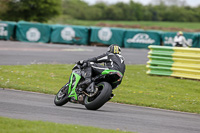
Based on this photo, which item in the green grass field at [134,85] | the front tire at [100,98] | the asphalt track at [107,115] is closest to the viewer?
the asphalt track at [107,115]

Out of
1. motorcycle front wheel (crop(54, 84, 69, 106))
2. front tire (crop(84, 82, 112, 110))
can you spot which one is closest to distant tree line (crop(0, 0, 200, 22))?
motorcycle front wheel (crop(54, 84, 69, 106))

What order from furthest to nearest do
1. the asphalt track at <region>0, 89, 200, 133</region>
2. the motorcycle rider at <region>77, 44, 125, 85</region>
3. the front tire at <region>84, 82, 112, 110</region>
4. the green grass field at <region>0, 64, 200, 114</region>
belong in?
the green grass field at <region>0, 64, 200, 114</region> → the motorcycle rider at <region>77, 44, 125, 85</region> → the front tire at <region>84, 82, 112, 110</region> → the asphalt track at <region>0, 89, 200, 133</region>

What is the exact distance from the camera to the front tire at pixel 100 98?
7895mm

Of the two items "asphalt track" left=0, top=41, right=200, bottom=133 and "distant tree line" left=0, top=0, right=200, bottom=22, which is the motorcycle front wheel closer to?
"asphalt track" left=0, top=41, right=200, bottom=133

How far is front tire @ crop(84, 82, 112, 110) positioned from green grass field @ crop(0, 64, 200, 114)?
2.51m

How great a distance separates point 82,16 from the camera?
97.9 meters

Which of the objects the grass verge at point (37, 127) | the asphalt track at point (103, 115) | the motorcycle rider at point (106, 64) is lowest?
the asphalt track at point (103, 115)

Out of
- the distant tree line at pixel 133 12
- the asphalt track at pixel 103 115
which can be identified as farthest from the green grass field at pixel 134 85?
the distant tree line at pixel 133 12

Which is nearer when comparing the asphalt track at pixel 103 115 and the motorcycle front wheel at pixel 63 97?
the asphalt track at pixel 103 115

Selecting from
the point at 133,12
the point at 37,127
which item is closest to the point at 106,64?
the point at 37,127

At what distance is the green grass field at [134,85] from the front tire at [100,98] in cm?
251

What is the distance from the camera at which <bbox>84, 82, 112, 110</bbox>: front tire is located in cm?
789

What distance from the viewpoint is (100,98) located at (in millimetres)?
7914

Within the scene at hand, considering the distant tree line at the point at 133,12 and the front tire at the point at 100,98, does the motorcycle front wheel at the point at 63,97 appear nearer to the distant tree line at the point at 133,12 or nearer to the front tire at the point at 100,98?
the front tire at the point at 100,98
